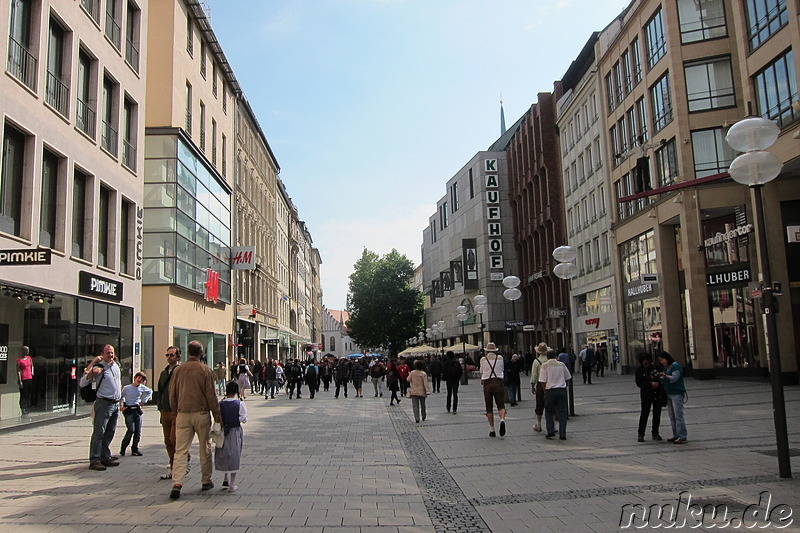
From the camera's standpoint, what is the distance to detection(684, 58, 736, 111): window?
29.0 meters

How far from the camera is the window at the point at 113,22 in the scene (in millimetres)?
21719

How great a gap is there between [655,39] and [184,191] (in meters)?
22.5

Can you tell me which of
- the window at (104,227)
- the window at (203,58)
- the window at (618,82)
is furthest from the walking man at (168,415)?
the window at (618,82)

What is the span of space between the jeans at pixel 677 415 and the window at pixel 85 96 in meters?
16.8

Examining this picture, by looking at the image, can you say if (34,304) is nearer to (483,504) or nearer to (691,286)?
(483,504)

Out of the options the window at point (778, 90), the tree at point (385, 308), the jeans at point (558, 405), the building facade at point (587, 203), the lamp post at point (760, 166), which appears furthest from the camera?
the tree at point (385, 308)

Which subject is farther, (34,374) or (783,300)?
(783,300)

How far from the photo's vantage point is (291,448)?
1283 cm

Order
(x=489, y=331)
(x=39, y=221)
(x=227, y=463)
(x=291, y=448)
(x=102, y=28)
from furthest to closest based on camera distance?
(x=489, y=331) < (x=102, y=28) < (x=39, y=221) < (x=291, y=448) < (x=227, y=463)

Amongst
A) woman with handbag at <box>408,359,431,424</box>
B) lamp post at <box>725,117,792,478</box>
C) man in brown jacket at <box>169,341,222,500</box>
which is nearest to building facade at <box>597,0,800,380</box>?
woman with handbag at <box>408,359,431,424</box>

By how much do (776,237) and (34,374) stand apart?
24878 millimetres

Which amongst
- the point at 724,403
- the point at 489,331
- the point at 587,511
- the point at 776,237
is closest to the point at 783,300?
the point at 776,237

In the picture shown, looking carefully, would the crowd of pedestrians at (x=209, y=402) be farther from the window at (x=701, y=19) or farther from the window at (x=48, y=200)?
the window at (x=701, y=19)

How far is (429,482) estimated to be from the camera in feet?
30.0
